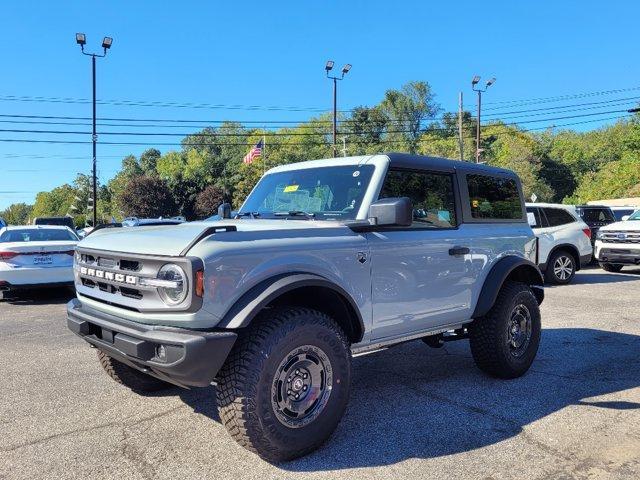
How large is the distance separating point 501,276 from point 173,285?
3034mm

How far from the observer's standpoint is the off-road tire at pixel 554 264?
11945 mm

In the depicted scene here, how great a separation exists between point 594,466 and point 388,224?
197cm

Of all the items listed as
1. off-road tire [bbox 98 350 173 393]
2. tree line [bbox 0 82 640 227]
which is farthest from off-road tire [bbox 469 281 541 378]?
tree line [bbox 0 82 640 227]

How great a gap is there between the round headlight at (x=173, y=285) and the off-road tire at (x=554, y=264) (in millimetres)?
10741

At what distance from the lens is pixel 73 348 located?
6.15m

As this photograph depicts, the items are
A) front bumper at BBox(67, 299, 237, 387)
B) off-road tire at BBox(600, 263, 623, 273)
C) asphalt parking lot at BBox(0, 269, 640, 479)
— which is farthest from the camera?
off-road tire at BBox(600, 263, 623, 273)

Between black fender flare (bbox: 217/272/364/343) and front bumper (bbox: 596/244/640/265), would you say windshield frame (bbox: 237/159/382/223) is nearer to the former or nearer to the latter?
black fender flare (bbox: 217/272/364/343)

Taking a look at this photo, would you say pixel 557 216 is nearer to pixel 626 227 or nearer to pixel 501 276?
pixel 626 227

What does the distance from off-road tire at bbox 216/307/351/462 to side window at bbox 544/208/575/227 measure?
10308 millimetres

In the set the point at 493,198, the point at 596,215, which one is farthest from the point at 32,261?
the point at 596,215

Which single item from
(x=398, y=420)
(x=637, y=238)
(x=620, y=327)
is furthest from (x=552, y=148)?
(x=398, y=420)

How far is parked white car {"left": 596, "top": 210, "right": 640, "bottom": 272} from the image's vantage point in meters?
13.4

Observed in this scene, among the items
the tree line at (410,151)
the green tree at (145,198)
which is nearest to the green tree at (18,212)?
the tree line at (410,151)

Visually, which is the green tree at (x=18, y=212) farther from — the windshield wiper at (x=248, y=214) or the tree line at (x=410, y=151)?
the windshield wiper at (x=248, y=214)
